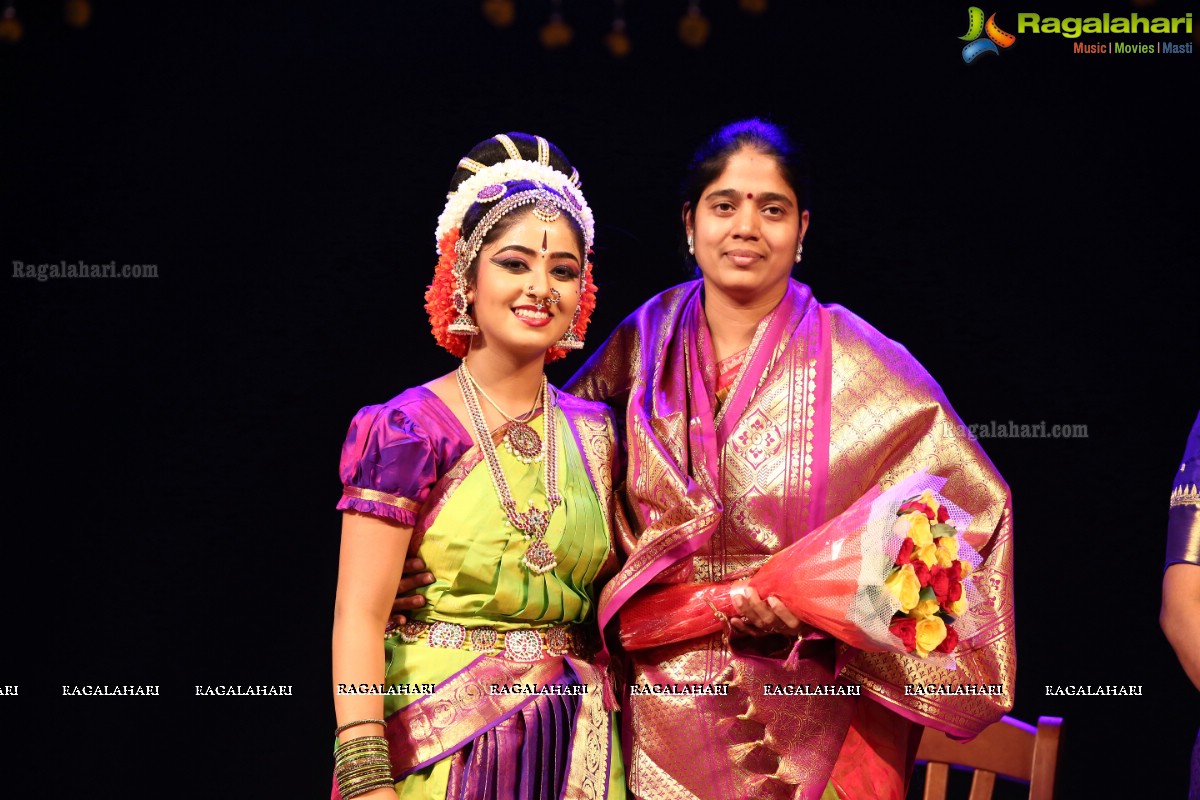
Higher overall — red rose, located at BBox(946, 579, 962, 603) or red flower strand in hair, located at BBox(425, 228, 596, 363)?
red flower strand in hair, located at BBox(425, 228, 596, 363)

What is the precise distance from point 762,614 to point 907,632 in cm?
27

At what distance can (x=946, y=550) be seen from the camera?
7.63 ft

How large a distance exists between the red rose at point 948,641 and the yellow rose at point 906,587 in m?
0.11

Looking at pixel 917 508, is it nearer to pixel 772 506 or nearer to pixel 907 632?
pixel 907 632

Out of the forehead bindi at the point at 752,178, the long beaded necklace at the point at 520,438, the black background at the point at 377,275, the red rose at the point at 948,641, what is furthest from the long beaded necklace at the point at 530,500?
the black background at the point at 377,275

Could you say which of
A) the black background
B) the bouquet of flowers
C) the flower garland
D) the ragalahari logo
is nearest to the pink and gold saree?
the bouquet of flowers

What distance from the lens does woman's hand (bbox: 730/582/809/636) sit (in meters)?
2.45

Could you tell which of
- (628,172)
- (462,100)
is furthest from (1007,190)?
(462,100)

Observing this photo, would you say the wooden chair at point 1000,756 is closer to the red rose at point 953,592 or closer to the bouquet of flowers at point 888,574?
the bouquet of flowers at point 888,574

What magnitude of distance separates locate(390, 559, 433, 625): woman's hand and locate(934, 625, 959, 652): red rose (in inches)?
34.6

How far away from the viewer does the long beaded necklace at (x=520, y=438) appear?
2510 mm

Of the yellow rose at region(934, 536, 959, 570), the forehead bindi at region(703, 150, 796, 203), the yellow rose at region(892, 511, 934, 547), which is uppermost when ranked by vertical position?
the forehead bindi at region(703, 150, 796, 203)

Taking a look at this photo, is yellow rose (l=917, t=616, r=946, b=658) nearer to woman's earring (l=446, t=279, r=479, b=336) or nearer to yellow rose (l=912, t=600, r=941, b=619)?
yellow rose (l=912, t=600, r=941, b=619)

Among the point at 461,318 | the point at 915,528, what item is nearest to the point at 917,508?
the point at 915,528
